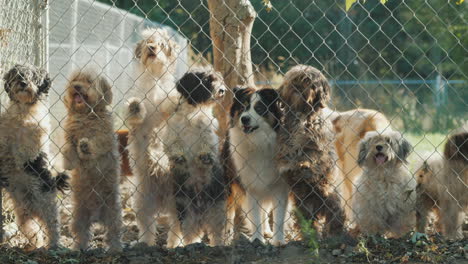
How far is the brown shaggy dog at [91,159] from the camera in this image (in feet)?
16.8

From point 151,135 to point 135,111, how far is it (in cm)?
27

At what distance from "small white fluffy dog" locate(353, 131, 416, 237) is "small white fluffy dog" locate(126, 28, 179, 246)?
154cm

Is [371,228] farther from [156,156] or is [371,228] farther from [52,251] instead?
[52,251]

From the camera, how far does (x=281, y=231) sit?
5.15 metres

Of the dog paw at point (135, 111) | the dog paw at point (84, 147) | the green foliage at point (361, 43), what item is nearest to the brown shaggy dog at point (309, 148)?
the dog paw at point (135, 111)

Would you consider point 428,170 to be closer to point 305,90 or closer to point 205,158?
point 305,90

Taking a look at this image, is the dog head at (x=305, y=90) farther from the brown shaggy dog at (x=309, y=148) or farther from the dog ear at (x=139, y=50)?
the dog ear at (x=139, y=50)

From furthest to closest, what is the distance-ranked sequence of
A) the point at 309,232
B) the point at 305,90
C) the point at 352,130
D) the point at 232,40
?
the point at 352,130 → the point at 232,40 → the point at 305,90 → the point at 309,232

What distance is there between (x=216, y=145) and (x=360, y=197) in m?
1.23

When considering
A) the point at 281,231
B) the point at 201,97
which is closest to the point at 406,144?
the point at 281,231

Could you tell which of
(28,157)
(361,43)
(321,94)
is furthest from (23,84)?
(361,43)

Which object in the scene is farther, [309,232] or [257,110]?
[257,110]

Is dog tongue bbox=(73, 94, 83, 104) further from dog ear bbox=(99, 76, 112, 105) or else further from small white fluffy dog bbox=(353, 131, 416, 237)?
small white fluffy dog bbox=(353, 131, 416, 237)

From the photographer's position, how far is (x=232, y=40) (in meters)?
5.75
